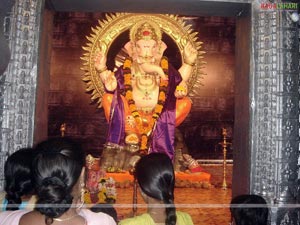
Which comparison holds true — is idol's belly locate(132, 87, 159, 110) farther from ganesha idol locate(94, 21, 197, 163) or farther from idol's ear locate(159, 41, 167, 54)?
idol's ear locate(159, 41, 167, 54)

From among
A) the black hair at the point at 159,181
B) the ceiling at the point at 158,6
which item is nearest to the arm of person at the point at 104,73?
the ceiling at the point at 158,6

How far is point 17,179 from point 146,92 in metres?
6.01

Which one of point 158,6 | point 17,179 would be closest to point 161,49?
point 158,6

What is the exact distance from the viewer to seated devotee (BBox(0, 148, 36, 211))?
193 centimetres

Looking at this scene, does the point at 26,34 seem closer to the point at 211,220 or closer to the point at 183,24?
the point at 211,220

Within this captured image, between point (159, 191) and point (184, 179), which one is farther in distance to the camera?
point (184, 179)

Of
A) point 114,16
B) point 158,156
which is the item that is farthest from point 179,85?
point 158,156

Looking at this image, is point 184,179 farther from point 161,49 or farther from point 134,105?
point 161,49

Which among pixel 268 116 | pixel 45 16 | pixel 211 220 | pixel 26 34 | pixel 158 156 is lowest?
pixel 211 220

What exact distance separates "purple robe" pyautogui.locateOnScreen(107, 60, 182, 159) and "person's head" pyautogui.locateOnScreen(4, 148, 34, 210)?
5711 mm

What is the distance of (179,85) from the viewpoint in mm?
7922

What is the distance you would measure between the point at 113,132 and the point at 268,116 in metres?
4.27

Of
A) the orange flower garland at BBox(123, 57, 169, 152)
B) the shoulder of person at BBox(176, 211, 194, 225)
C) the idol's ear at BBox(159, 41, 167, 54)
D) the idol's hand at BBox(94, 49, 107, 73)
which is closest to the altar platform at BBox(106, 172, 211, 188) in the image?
the orange flower garland at BBox(123, 57, 169, 152)

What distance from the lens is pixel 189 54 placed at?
812cm
